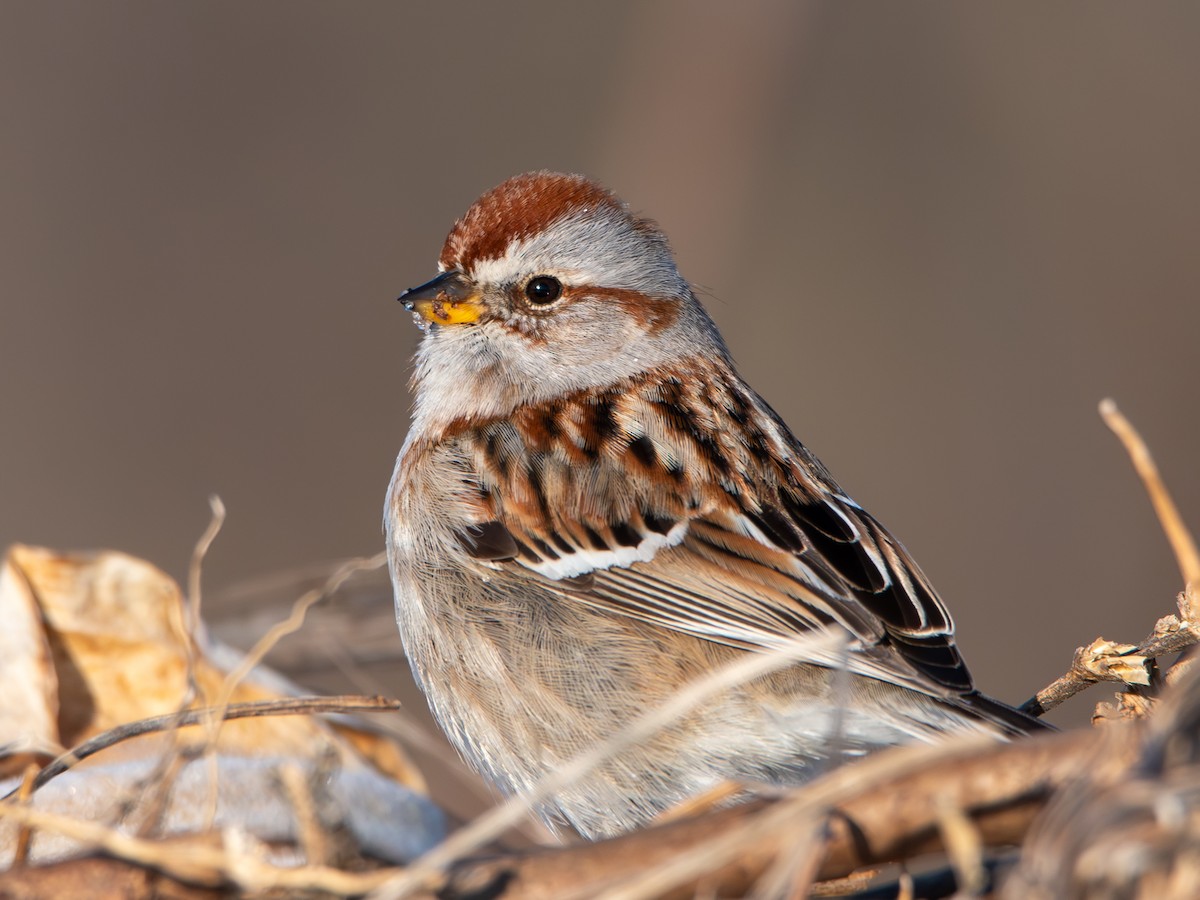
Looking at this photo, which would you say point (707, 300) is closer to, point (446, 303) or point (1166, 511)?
point (446, 303)

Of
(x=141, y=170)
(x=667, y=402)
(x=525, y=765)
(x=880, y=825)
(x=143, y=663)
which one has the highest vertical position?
(x=141, y=170)

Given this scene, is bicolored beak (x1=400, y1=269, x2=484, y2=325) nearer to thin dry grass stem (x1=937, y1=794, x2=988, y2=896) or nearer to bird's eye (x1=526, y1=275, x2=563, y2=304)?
bird's eye (x1=526, y1=275, x2=563, y2=304)

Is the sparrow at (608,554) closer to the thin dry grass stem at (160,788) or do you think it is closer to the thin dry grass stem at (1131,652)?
the thin dry grass stem at (1131,652)

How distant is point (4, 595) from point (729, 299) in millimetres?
4057

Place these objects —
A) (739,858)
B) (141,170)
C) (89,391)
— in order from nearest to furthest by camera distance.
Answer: (739,858), (89,391), (141,170)

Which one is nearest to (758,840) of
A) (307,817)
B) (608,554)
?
(307,817)

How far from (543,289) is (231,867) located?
217 centimetres

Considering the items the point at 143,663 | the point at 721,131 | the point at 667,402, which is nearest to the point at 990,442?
the point at 721,131

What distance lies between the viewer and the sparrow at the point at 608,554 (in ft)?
8.13

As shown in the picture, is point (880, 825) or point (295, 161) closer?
point (880, 825)

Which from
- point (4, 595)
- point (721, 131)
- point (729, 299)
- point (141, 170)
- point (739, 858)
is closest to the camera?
point (739, 858)

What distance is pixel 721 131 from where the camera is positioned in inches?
185

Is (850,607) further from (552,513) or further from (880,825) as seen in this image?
(880,825)

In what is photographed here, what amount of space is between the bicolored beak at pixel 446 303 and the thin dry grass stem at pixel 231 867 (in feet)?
6.49
